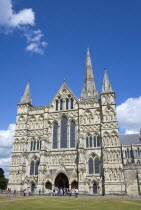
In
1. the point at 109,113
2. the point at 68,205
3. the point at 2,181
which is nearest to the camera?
the point at 68,205

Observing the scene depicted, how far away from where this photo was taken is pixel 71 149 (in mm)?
39562

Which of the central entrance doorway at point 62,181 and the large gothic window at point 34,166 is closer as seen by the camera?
the central entrance doorway at point 62,181

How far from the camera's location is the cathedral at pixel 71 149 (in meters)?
35.7

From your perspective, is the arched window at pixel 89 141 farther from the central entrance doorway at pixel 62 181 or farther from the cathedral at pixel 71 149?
the central entrance doorway at pixel 62 181

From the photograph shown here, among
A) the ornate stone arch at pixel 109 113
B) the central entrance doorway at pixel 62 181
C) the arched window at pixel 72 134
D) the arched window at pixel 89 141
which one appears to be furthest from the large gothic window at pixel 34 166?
the ornate stone arch at pixel 109 113

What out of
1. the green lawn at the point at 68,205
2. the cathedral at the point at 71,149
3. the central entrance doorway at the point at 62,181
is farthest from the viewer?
the central entrance doorway at the point at 62,181

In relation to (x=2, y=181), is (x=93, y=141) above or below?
above

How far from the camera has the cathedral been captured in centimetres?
3571

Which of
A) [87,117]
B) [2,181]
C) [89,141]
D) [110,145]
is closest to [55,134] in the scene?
[89,141]

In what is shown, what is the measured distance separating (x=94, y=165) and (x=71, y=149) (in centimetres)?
547

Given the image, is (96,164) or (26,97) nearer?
(96,164)

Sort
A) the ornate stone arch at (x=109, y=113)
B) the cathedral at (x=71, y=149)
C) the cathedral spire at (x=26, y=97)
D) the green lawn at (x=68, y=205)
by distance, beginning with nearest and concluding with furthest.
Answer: the green lawn at (x=68, y=205) → the cathedral at (x=71, y=149) → the ornate stone arch at (x=109, y=113) → the cathedral spire at (x=26, y=97)

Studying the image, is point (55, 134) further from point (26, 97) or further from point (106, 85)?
point (106, 85)

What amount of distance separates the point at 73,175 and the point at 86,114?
42.1 ft
